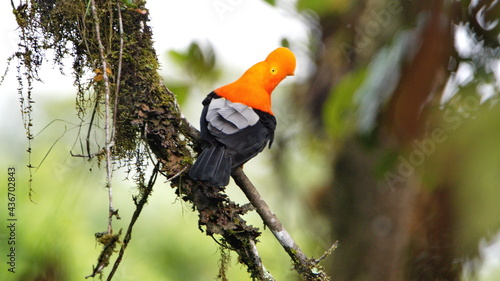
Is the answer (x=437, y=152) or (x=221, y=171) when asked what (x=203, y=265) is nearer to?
(x=221, y=171)

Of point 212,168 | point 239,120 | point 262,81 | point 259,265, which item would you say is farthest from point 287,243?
point 262,81

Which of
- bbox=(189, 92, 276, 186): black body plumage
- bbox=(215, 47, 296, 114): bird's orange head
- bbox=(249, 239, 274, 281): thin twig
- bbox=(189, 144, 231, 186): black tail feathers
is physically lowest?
bbox=(249, 239, 274, 281): thin twig

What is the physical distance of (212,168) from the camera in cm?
205

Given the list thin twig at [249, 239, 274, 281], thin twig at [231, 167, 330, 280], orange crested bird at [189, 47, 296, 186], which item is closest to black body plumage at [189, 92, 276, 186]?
orange crested bird at [189, 47, 296, 186]

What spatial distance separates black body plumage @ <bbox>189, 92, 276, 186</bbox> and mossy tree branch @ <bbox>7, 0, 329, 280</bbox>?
0.10 m

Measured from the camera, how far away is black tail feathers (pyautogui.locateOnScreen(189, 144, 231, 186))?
2.01m

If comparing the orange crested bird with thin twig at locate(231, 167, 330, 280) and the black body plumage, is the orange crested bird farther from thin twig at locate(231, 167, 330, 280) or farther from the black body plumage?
thin twig at locate(231, 167, 330, 280)

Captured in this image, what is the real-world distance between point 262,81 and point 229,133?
0.65 metres

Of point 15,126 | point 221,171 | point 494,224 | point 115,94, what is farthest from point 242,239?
point 15,126

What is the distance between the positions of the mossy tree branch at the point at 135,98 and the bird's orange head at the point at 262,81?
683 millimetres

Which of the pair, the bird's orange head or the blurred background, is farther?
the bird's orange head

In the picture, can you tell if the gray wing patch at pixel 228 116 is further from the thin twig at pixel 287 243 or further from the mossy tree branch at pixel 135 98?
the thin twig at pixel 287 243

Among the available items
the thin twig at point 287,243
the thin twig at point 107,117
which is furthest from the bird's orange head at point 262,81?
the thin twig at point 107,117

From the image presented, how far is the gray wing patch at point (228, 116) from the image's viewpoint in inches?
101
